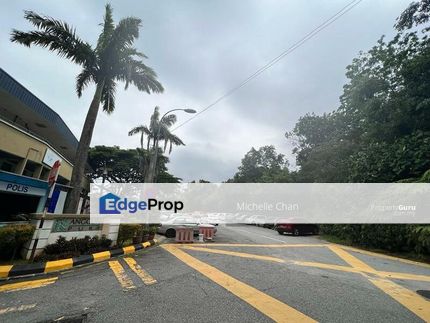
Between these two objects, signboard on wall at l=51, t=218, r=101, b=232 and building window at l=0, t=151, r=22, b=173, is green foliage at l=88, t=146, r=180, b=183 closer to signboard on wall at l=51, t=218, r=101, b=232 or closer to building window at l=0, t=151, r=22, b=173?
building window at l=0, t=151, r=22, b=173

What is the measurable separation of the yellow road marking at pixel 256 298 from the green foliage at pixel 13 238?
4.57 meters

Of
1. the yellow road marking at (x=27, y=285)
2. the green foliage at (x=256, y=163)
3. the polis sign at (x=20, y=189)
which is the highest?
the green foliage at (x=256, y=163)

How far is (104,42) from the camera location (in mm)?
11562

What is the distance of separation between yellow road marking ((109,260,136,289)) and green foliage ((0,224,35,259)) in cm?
232

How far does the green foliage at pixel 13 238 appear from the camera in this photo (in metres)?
6.37

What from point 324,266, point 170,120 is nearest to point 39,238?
point 324,266

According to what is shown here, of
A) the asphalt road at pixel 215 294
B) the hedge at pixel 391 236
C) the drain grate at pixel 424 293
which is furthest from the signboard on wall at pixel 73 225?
the hedge at pixel 391 236

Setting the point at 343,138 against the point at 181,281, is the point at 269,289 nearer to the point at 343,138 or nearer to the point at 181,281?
the point at 181,281

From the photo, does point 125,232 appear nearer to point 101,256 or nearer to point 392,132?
point 101,256

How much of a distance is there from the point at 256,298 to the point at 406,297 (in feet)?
10.4

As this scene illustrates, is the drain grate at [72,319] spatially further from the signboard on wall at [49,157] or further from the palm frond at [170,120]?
the palm frond at [170,120]

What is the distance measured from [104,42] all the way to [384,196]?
15645mm

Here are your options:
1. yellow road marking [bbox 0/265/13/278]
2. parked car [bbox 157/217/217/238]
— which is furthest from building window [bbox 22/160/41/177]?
yellow road marking [bbox 0/265/13/278]

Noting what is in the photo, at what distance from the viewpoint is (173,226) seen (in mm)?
15820
